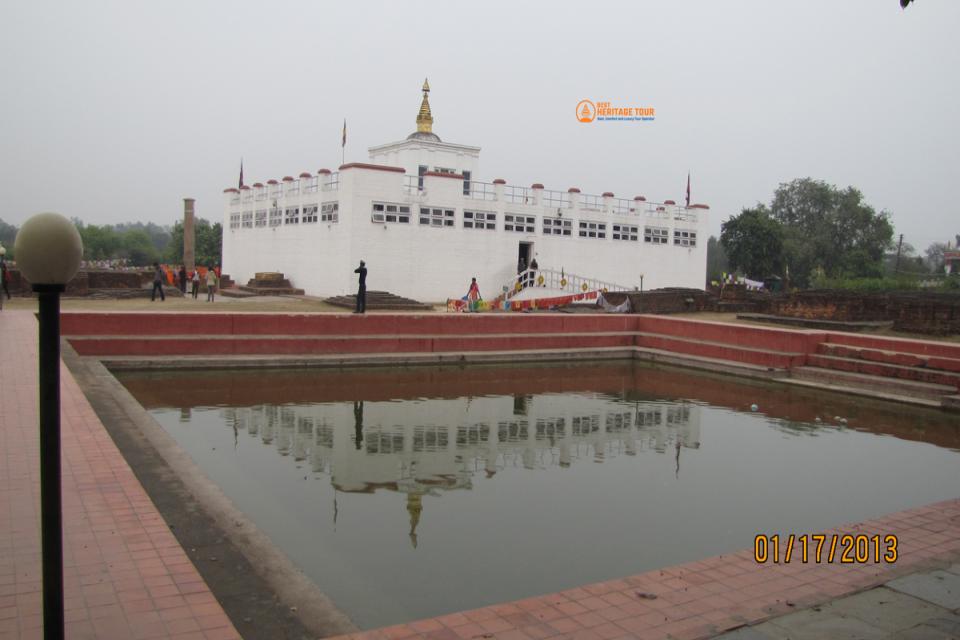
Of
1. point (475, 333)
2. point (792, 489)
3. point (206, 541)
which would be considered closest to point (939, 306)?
point (475, 333)

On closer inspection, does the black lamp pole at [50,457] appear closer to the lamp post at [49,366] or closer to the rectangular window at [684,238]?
the lamp post at [49,366]

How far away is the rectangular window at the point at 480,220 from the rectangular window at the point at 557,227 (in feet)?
9.43

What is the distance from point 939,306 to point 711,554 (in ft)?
53.9

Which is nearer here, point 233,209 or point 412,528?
point 412,528

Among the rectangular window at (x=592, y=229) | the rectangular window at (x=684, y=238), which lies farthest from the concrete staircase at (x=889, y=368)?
the rectangular window at (x=684, y=238)

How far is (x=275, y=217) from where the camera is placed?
115 feet

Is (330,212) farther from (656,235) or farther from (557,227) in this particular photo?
(656,235)

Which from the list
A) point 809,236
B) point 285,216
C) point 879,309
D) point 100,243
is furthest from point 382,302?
point 100,243

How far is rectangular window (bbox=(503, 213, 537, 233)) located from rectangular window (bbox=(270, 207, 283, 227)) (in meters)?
10.1

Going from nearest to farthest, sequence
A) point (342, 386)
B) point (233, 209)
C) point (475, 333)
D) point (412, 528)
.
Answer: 1. point (412, 528)
2. point (342, 386)
3. point (475, 333)
4. point (233, 209)

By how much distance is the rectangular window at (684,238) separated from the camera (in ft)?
127

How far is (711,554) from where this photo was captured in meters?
6.04

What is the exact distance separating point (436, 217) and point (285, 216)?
293 inches

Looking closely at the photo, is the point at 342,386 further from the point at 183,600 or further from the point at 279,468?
the point at 183,600
